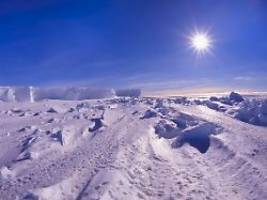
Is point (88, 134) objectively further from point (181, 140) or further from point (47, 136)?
point (181, 140)

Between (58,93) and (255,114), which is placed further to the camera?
(58,93)

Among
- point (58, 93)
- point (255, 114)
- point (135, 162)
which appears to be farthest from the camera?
point (58, 93)

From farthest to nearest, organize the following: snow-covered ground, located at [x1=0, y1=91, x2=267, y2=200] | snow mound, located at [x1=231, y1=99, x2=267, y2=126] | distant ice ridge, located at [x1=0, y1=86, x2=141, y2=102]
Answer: distant ice ridge, located at [x1=0, y1=86, x2=141, y2=102], snow mound, located at [x1=231, y1=99, x2=267, y2=126], snow-covered ground, located at [x1=0, y1=91, x2=267, y2=200]

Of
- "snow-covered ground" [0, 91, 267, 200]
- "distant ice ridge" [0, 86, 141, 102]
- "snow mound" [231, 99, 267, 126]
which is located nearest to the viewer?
"snow-covered ground" [0, 91, 267, 200]

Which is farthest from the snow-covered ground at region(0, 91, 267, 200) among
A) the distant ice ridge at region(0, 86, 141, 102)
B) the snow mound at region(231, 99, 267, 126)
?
the distant ice ridge at region(0, 86, 141, 102)

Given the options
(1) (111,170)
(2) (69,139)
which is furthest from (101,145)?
(1) (111,170)

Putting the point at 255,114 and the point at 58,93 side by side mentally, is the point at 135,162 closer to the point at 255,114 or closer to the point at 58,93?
the point at 255,114

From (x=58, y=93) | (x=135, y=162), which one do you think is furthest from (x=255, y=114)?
(x=58, y=93)

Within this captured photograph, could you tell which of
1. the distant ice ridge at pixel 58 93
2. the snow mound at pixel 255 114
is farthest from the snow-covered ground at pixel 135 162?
the distant ice ridge at pixel 58 93

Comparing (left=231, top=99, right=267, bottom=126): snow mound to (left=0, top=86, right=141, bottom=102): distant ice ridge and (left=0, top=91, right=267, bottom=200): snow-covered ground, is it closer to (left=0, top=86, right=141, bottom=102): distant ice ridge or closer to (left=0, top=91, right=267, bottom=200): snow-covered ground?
(left=0, top=91, right=267, bottom=200): snow-covered ground

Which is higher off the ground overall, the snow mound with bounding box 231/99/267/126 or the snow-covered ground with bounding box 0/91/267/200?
the snow mound with bounding box 231/99/267/126

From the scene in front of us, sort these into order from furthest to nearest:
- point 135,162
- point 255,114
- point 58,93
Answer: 1. point 58,93
2. point 255,114
3. point 135,162

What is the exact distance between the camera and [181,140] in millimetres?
26469

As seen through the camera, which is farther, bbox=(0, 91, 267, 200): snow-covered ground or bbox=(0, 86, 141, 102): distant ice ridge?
bbox=(0, 86, 141, 102): distant ice ridge
